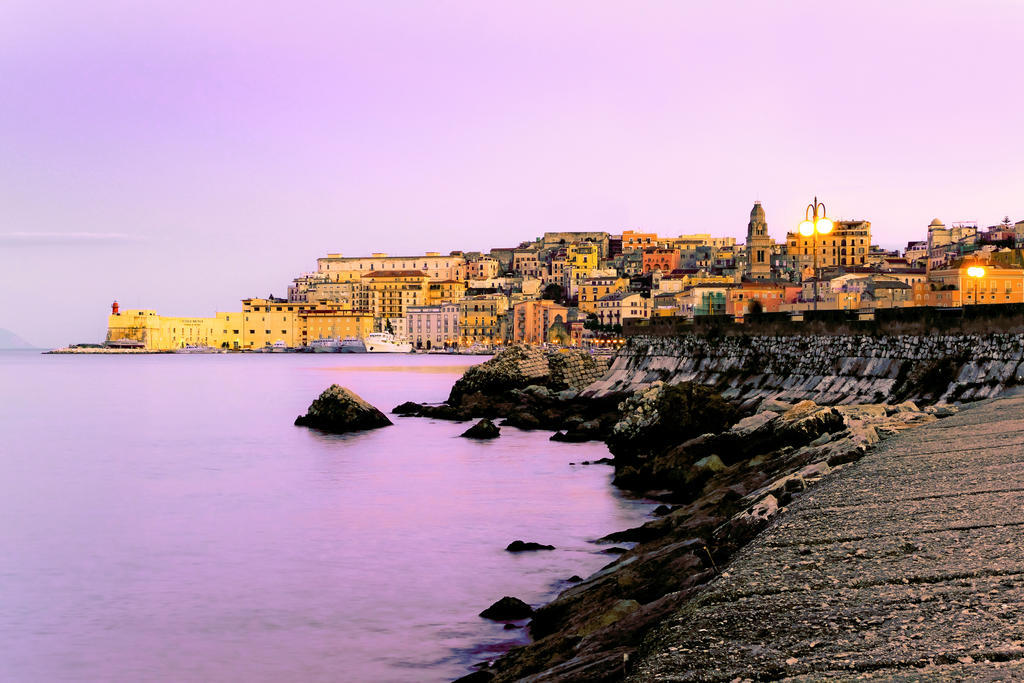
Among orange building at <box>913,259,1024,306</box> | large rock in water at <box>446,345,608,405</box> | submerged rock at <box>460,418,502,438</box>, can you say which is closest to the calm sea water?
submerged rock at <box>460,418,502,438</box>

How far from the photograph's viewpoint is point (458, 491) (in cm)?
2189

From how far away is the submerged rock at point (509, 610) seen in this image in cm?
1084

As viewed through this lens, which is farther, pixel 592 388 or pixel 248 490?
pixel 592 388

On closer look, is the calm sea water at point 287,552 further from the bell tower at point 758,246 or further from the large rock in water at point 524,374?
the bell tower at point 758,246

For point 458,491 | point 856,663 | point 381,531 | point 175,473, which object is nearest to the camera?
point 856,663

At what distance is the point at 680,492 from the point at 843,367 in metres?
10.8

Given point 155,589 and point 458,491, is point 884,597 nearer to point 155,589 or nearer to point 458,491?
point 155,589

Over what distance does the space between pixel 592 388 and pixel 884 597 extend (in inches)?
1482

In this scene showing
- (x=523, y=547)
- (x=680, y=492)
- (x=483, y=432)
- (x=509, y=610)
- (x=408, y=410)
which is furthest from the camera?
(x=408, y=410)

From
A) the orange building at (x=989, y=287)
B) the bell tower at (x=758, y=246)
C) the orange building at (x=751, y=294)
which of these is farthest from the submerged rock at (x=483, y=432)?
the bell tower at (x=758, y=246)

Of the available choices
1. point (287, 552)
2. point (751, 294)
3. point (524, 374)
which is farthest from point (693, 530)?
point (751, 294)

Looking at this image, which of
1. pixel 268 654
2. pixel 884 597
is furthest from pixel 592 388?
pixel 884 597

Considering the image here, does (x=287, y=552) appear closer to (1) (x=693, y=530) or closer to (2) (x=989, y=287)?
(1) (x=693, y=530)

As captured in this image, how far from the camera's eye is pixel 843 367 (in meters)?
25.5
